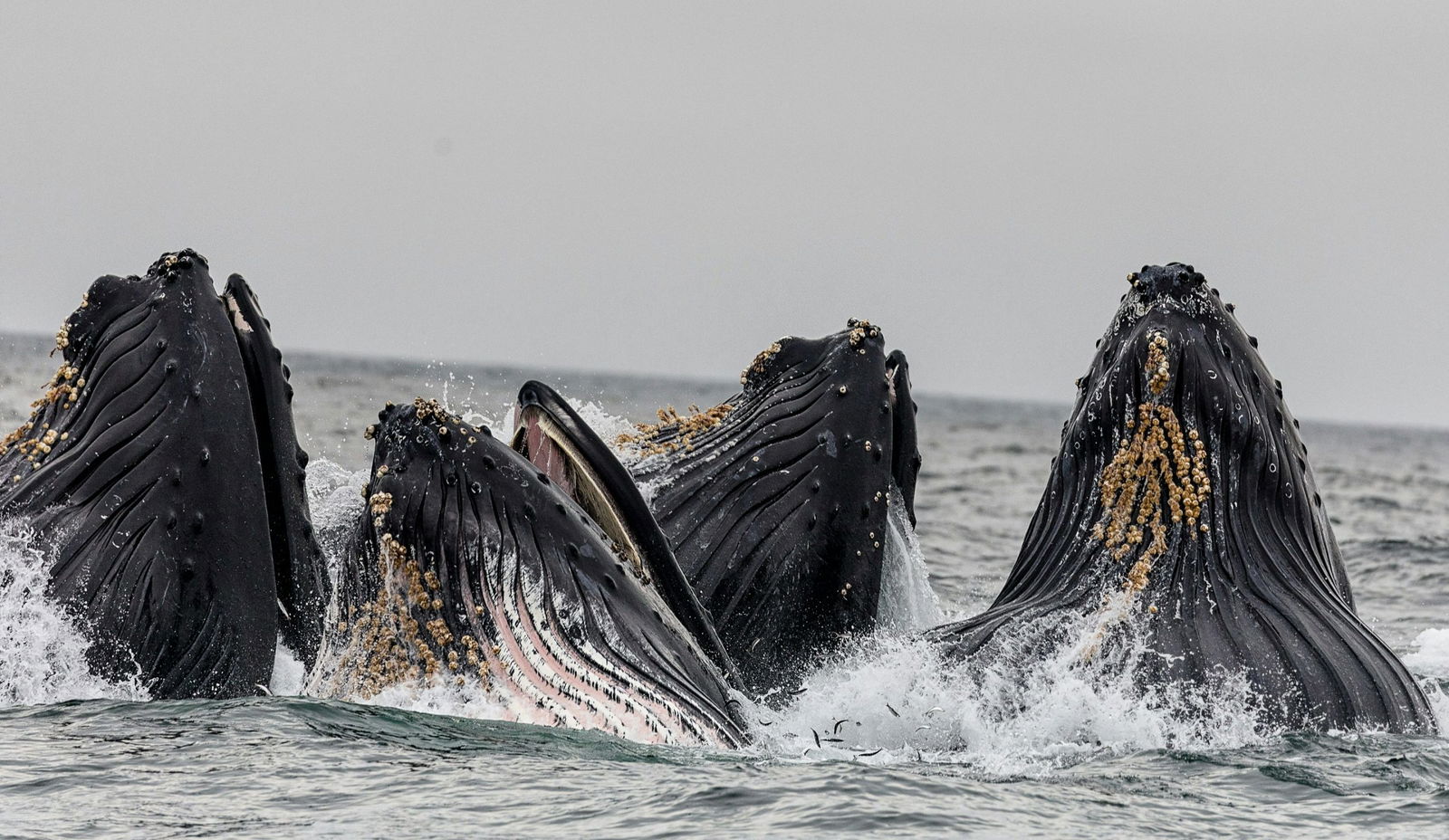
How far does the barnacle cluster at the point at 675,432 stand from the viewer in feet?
31.9

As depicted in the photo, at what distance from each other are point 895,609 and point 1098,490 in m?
1.60

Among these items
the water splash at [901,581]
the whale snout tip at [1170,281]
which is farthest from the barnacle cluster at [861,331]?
the whale snout tip at [1170,281]

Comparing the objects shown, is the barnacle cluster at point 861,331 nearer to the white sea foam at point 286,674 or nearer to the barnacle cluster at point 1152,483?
the barnacle cluster at point 1152,483

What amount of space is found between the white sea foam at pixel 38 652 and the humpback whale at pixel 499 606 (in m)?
0.88

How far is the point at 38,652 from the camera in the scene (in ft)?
23.6

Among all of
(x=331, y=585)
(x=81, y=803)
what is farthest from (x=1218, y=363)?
(x=81, y=803)

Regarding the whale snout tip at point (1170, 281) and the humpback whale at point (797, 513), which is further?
the humpback whale at point (797, 513)

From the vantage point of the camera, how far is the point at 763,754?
686 centimetres

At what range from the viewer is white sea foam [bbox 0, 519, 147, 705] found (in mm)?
7176

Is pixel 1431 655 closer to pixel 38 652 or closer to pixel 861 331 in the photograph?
pixel 861 331

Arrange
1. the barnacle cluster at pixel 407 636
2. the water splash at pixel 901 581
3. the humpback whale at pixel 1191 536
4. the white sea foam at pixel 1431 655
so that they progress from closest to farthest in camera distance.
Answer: the barnacle cluster at pixel 407 636, the humpback whale at pixel 1191 536, the water splash at pixel 901 581, the white sea foam at pixel 1431 655

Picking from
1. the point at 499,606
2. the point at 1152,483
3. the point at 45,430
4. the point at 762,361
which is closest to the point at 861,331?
the point at 762,361

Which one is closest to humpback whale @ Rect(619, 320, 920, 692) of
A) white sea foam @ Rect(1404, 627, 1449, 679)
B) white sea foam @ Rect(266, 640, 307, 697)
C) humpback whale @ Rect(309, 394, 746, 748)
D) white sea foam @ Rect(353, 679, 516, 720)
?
humpback whale @ Rect(309, 394, 746, 748)

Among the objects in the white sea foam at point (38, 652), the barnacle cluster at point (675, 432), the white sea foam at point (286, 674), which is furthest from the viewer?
the barnacle cluster at point (675, 432)
